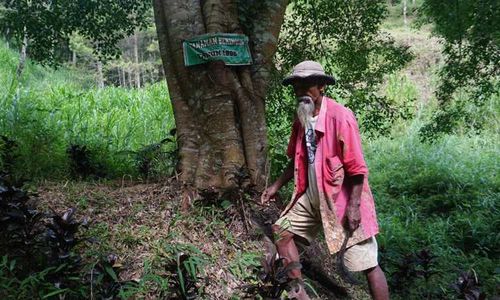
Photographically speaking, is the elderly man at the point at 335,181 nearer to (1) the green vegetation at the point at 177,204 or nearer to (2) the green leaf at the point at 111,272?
(1) the green vegetation at the point at 177,204

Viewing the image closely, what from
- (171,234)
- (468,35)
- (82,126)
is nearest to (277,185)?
(171,234)

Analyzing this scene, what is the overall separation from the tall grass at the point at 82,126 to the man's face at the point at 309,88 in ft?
7.28

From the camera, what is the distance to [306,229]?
3.26m

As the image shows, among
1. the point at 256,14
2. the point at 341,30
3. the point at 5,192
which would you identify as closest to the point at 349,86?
the point at 341,30

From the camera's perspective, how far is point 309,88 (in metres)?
3.10

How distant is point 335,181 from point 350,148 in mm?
241

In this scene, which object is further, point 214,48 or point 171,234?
point 214,48

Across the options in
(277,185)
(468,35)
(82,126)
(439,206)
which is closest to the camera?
(277,185)

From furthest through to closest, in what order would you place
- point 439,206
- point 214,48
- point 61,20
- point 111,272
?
1. point 439,206
2. point 61,20
3. point 214,48
4. point 111,272

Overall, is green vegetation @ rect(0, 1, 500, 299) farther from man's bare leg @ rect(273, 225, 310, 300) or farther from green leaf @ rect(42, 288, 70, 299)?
man's bare leg @ rect(273, 225, 310, 300)

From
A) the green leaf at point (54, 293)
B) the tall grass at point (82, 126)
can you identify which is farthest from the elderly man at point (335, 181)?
the tall grass at point (82, 126)

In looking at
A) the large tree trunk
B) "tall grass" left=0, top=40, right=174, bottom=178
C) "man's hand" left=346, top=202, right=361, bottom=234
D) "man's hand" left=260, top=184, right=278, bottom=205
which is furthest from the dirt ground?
"tall grass" left=0, top=40, right=174, bottom=178

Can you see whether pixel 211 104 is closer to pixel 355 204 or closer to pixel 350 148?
pixel 350 148

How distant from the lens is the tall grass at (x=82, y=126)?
480 centimetres
